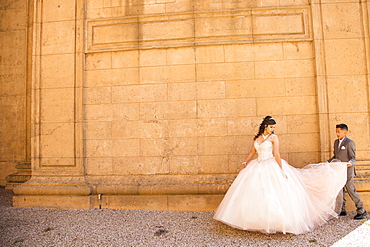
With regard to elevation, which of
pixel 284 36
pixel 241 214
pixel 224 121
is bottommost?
pixel 241 214

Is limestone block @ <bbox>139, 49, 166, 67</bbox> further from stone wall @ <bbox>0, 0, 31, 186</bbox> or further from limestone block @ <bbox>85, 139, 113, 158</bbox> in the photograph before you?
stone wall @ <bbox>0, 0, 31, 186</bbox>

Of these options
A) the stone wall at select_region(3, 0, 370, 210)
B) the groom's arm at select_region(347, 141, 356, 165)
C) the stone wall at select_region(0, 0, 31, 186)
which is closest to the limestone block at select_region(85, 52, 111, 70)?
the stone wall at select_region(3, 0, 370, 210)

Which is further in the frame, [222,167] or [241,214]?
[222,167]

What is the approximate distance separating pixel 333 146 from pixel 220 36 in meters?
3.31

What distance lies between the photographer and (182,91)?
5641 mm

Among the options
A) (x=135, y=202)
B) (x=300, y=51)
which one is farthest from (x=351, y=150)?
(x=135, y=202)

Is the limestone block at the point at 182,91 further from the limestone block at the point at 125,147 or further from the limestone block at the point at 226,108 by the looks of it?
the limestone block at the point at 125,147

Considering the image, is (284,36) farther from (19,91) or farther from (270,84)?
(19,91)

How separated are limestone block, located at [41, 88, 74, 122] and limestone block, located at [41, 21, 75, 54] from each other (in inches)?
37.3

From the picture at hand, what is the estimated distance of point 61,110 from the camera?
5805 mm

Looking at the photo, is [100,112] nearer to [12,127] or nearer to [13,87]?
[12,127]

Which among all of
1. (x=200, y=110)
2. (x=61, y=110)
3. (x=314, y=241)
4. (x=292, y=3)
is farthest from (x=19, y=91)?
(x=314, y=241)

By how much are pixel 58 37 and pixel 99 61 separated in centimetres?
114

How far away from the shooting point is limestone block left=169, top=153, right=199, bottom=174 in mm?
5484
